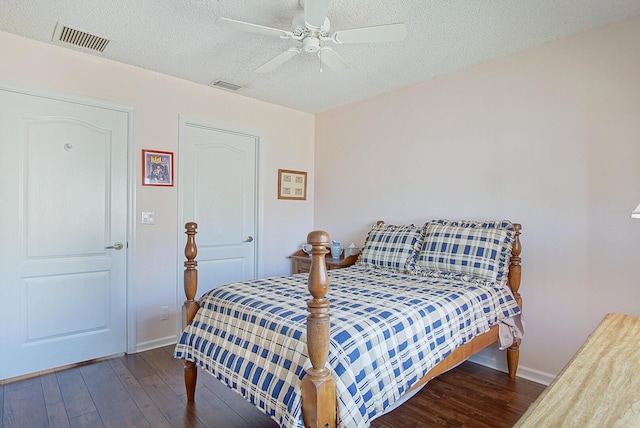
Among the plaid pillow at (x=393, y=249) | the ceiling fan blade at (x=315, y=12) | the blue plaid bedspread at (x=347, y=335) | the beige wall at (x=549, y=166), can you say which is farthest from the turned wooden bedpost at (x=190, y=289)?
the beige wall at (x=549, y=166)

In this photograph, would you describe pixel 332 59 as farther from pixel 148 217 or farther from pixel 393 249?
pixel 148 217

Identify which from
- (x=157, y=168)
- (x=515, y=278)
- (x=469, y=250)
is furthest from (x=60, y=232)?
(x=515, y=278)

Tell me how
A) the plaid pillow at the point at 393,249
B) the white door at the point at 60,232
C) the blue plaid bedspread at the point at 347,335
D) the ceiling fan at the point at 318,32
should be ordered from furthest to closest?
1. the plaid pillow at the point at 393,249
2. the white door at the point at 60,232
3. the ceiling fan at the point at 318,32
4. the blue plaid bedspread at the point at 347,335

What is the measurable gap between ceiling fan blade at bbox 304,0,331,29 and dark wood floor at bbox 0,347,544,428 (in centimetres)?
225

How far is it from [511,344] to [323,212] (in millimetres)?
2439

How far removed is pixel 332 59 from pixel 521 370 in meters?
2.63

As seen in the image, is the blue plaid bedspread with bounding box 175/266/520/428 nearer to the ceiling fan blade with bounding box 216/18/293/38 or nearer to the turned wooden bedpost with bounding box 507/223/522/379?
the turned wooden bedpost with bounding box 507/223/522/379

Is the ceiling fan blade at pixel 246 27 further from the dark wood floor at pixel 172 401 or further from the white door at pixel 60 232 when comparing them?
the dark wood floor at pixel 172 401

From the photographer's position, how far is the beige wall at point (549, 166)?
7.45ft

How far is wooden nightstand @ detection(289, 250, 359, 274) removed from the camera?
348 centimetres

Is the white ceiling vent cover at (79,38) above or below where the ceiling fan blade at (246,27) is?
above

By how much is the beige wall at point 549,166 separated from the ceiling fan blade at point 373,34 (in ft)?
4.20

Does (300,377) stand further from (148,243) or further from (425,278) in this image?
(148,243)

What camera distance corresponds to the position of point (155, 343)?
3.17 meters
